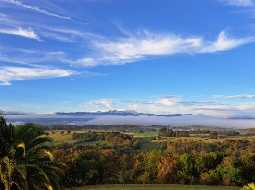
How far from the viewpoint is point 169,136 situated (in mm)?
115250

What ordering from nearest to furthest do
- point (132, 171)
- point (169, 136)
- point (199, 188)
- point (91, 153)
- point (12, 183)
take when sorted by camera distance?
point (12, 183) < point (199, 188) < point (132, 171) < point (91, 153) < point (169, 136)

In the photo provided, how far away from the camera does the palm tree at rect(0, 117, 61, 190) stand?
24.0 m

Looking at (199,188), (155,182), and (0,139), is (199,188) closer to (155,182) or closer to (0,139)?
(155,182)

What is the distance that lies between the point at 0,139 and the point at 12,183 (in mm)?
2280

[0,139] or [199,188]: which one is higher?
[0,139]

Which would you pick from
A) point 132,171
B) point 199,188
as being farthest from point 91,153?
point 199,188

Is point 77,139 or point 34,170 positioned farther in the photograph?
point 77,139

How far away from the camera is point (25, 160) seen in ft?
83.1

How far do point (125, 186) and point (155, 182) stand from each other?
4.64 meters

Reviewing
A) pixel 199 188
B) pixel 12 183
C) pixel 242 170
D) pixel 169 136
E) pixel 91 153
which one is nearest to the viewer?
pixel 12 183

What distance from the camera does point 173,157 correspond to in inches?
1843

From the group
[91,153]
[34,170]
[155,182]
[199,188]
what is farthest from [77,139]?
[34,170]

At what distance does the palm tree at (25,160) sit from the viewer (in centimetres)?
2397

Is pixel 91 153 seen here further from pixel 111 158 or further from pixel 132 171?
pixel 132 171
